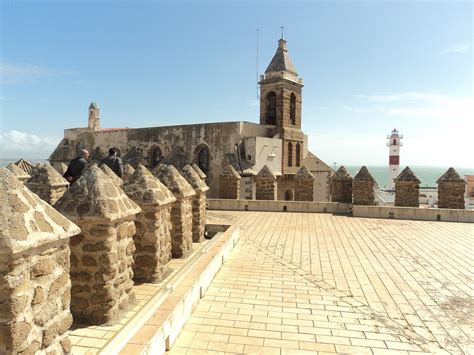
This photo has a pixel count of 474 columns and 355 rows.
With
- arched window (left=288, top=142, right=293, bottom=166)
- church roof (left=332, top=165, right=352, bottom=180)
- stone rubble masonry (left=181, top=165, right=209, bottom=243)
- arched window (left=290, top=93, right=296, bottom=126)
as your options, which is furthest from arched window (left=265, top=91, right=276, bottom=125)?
stone rubble masonry (left=181, top=165, right=209, bottom=243)

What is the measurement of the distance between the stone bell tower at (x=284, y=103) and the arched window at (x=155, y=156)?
7.20 meters

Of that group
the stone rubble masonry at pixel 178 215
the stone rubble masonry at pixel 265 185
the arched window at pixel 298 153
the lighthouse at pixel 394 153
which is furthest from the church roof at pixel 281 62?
the lighthouse at pixel 394 153

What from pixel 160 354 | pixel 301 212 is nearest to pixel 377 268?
pixel 160 354

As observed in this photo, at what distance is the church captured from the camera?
21.1 meters

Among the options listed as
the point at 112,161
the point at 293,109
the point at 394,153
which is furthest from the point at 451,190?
the point at 394,153

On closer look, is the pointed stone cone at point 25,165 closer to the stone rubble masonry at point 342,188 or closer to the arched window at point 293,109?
the stone rubble masonry at point 342,188

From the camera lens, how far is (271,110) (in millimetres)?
24547

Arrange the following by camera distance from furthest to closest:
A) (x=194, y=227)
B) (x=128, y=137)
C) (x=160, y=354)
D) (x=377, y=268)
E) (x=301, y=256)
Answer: (x=128, y=137) < (x=194, y=227) < (x=301, y=256) < (x=377, y=268) < (x=160, y=354)

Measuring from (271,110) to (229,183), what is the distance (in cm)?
1085

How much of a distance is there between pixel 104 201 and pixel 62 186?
20.5ft

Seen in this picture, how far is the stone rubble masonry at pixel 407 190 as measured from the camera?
13242mm

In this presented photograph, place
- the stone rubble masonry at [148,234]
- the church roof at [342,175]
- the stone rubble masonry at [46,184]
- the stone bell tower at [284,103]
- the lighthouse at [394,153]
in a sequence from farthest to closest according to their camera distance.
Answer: the lighthouse at [394,153], the stone bell tower at [284,103], the church roof at [342,175], the stone rubble masonry at [46,184], the stone rubble masonry at [148,234]

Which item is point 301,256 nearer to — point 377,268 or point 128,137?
point 377,268

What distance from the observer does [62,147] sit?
96.7ft
